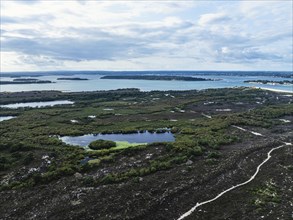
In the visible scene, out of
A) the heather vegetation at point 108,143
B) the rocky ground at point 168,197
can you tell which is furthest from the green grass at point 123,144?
the rocky ground at point 168,197

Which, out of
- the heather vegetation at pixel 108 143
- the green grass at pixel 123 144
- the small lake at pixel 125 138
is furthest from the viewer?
the small lake at pixel 125 138

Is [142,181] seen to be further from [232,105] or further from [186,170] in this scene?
[232,105]

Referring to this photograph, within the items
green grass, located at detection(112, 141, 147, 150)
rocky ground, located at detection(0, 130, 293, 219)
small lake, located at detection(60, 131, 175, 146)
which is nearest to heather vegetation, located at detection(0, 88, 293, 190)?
green grass, located at detection(112, 141, 147, 150)

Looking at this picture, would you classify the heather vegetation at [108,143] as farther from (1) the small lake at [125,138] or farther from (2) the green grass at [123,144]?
(1) the small lake at [125,138]

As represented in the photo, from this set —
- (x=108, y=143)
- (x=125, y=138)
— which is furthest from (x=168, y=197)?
(x=125, y=138)

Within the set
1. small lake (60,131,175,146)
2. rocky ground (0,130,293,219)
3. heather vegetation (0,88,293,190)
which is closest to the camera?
rocky ground (0,130,293,219)

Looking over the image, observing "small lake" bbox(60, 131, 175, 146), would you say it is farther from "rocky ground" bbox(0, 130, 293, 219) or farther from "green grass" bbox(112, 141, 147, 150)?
"rocky ground" bbox(0, 130, 293, 219)

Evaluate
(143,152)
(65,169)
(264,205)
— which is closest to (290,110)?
(143,152)

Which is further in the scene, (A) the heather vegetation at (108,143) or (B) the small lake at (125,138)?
(B) the small lake at (125,138)

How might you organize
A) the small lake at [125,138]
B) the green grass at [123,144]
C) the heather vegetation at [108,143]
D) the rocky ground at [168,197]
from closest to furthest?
the rocky ground at [168,197], the heather vegetation at [108,143], the green grass at [123,144], the small lake at [125,138]
